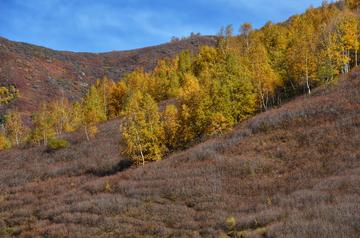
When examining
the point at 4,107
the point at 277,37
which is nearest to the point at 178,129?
the point at 277,37

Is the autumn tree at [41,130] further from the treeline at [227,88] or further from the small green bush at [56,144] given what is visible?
the small green bush at [56,144]

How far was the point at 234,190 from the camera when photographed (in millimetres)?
27922

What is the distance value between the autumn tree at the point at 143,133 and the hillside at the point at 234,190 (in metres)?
3.02

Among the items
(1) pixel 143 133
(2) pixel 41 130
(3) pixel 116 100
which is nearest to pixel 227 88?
(1) pixel 143 133

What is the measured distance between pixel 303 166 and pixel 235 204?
8.58m

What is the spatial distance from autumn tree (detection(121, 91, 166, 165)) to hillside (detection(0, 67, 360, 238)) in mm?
3021

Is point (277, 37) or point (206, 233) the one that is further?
point (277, 37)

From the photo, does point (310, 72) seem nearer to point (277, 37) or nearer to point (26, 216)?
point (277, 37)

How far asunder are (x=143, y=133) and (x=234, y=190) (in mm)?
22129

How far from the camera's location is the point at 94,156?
58594 millimetres

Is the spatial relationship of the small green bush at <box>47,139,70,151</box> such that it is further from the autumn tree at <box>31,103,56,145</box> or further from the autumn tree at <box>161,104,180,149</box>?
the autumn tree at <box>161,104,180,149</box>

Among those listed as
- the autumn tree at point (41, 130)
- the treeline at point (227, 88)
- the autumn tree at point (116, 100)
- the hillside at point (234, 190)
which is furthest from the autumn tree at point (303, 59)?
the autumn tree at point (116, 100)

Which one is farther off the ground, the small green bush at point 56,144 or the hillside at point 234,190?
the small green bush at point 56,144

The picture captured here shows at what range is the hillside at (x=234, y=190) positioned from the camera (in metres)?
19.5
